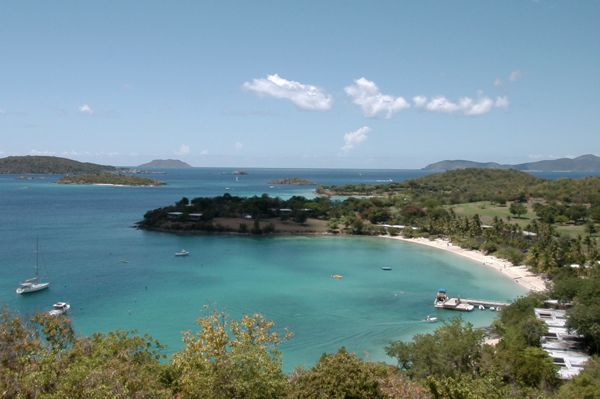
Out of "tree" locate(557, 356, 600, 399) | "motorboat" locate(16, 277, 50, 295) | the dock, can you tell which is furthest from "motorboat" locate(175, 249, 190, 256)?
"tree" locate(557, 356, 600, 399)

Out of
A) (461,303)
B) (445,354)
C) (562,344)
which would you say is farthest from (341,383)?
(461,303)

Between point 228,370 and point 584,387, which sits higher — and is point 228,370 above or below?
above

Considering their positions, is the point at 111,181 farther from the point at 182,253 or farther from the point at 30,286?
the point at 30,286

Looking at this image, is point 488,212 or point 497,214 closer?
point 497,214

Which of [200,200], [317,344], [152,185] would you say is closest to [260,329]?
[317,344]

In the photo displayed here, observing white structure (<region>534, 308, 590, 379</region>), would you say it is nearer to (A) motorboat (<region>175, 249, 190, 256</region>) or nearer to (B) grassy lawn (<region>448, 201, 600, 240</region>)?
(B) grassy lawn (<region>448, 201, 600, 240</region>)
